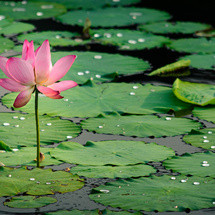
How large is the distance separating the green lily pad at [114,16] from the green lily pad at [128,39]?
0.35 m

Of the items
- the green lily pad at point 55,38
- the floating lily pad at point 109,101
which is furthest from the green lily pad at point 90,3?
the floating lily pad at point 109,101

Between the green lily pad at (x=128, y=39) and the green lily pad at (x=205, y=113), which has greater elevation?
the green lily pad at (x=128, y=39)

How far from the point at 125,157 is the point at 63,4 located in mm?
4278

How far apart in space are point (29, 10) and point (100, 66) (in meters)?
2.35

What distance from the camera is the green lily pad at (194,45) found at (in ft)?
13.7

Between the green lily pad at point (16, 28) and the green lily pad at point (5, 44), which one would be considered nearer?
the green lily pad at point (5, 44)

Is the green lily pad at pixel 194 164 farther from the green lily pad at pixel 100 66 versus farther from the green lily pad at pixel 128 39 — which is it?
the green lily pad at pixel 128 39

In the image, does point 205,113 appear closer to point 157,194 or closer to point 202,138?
point 202,138

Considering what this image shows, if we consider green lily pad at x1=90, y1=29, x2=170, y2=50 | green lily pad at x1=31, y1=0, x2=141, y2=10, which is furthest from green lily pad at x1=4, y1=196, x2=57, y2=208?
green lily pad at x1=31, y1=0, x2=141, y2=10

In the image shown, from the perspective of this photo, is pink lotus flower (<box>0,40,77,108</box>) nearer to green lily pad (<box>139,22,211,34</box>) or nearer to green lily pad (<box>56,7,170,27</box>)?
green lily pad (<box>139,22,211,34</box>)

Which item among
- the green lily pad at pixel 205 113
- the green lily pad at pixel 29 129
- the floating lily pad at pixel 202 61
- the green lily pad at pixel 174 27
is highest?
the green lily pad at pixel 29 129

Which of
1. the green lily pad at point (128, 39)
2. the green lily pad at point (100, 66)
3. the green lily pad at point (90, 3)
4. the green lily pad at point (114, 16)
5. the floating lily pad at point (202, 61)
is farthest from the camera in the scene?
the green lily pad at point (90, 3)

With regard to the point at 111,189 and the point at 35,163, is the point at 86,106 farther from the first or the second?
the point at 111,189

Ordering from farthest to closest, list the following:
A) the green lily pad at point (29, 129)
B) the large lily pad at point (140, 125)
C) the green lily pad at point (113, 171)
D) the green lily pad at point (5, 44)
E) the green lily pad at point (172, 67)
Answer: the green lily pad at point (5, 44) < the green lily pad at point (172, 67) < the large lily pad at point (140, 125) < the green lily pad at point (29, 129) < the green lily pad at point (113, 171)
